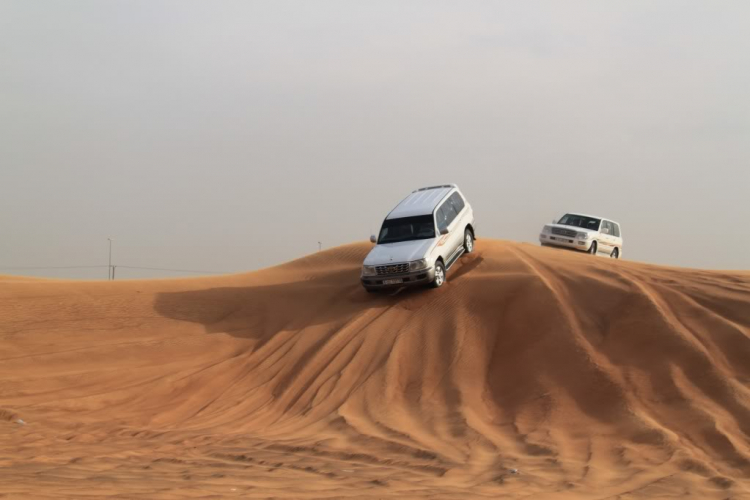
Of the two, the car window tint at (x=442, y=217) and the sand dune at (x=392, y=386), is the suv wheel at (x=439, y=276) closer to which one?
the sand dune at (x=392, y=386)

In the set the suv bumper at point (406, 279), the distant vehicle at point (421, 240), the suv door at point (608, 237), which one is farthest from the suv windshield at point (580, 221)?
the suv bumper at point (406, 279)

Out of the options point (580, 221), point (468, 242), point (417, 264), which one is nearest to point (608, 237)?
point (580, 221)

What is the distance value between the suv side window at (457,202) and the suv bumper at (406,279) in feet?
10.8

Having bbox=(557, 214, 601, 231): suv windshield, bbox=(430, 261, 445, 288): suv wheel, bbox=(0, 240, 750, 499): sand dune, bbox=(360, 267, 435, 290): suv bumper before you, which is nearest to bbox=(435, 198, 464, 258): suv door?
bbox=(430, 261, 445, 288): suv wheel

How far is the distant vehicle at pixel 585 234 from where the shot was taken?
27297 mm

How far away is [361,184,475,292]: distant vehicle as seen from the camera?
57.9 ft

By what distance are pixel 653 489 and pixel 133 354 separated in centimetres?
1232

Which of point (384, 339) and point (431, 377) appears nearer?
point (431, 377)

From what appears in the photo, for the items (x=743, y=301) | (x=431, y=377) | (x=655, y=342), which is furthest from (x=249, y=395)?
(x=743, y=301)

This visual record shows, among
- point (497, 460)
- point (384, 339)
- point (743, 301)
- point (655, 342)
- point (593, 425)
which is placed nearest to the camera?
point (497, 460)

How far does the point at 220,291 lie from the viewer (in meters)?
21.3

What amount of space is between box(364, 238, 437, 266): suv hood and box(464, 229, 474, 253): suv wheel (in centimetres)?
219

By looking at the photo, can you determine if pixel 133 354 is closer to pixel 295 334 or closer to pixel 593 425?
pixel 295 334

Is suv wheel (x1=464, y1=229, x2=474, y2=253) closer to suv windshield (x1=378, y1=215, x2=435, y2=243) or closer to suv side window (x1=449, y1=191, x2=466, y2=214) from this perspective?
suv side window (x1=449, y1=191, x2=466, y2=214)
